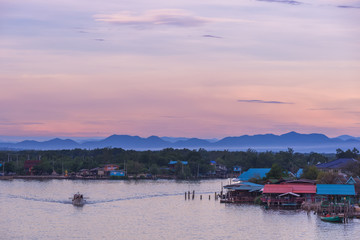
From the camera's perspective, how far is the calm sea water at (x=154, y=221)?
4397cm

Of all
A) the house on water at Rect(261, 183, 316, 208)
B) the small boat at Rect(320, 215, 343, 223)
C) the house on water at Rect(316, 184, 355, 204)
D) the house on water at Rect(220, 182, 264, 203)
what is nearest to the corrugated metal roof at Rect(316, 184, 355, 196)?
the house on water at Rect(316, 184, 355, 204)

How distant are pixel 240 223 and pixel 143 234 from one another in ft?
31.5

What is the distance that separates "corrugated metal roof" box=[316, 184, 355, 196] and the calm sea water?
5194 mm

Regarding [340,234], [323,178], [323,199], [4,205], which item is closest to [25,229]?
[4,205]

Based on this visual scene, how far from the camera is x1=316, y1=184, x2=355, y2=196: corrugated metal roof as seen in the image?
59072mm

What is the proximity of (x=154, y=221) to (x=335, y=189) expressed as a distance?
66.6 feet

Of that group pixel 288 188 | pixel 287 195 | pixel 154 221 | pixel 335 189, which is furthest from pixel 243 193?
pixel 154 221

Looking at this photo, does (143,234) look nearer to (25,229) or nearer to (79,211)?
(25,229)

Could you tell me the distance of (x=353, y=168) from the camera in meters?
83.0

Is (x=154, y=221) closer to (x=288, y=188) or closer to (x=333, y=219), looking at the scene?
(x=333, y=219)

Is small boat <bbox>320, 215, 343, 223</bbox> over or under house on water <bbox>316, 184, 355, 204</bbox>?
under

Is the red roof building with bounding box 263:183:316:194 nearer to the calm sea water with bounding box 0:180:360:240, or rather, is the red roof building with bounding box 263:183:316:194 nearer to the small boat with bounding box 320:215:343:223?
the calm sea water with bounding box 0:180:360:240

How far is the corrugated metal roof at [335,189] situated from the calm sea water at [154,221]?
5.19 m

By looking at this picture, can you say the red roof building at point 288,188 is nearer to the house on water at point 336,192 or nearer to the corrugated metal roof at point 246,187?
the house on water at point 336,192
